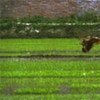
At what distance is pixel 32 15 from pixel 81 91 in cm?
1803

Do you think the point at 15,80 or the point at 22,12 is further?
the point at 22,12

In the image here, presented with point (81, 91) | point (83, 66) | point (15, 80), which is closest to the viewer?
point (81, 91)

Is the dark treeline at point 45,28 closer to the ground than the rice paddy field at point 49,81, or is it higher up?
closer to the ground

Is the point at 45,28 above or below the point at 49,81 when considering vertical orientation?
below

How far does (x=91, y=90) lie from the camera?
9.78 metres

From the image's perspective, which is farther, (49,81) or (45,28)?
(45,28)

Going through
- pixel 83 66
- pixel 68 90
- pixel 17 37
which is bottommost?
pixel 17 37

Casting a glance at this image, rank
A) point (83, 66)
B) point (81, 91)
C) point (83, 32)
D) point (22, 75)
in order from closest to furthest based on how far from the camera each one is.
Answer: point (81, 91) → point (22, 75) → point (83, 66) → point (83, 32)

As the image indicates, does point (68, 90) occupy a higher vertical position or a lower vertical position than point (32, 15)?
higher

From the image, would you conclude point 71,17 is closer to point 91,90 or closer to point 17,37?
point 17,37

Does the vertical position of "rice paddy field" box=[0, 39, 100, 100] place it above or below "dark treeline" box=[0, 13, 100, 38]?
above

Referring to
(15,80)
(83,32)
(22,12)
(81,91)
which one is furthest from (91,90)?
(83,32)

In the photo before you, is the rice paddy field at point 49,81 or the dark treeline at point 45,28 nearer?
the rice paddy field at point 49,81

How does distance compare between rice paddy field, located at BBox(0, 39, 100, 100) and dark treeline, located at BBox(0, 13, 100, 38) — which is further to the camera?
dark treeline, located at BBox(0, 13, 100, 38)
